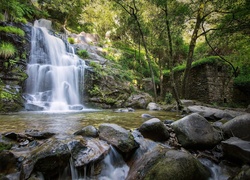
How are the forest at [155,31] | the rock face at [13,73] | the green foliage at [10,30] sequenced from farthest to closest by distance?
the green foliage at [10,30]
the forest at [155,31]
the rock face at [13,73]

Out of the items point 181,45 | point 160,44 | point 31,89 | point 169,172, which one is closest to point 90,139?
point 169,172

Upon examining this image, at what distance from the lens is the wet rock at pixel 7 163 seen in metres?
2.10

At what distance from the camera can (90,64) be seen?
12.3 m

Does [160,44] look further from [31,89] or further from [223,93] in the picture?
[31,89]

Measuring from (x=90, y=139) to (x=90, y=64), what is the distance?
993cm

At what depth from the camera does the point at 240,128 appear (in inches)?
126

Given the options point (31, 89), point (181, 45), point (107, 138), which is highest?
point (181, 45)

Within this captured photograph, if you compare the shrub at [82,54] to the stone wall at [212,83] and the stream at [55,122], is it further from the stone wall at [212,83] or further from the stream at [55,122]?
the stone wall at [212,83]

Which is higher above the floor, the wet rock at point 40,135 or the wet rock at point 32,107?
the wet rock at point 32,107

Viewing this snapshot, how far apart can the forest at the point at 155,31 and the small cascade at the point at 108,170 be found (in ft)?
18.3

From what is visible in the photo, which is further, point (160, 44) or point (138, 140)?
point (160, 44)

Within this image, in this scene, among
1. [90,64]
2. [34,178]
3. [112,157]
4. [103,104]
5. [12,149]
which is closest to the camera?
[34,178]

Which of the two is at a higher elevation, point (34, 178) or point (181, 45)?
point (181, 45)

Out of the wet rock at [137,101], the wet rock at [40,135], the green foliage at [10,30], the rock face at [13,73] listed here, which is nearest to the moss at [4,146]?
the wet rock at [40,135]
